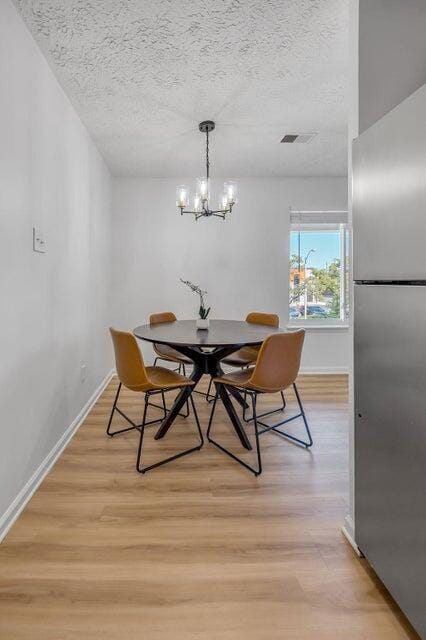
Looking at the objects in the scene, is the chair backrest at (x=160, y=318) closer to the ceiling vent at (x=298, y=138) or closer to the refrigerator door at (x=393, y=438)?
the ceiling vent at (x=298, y=138)

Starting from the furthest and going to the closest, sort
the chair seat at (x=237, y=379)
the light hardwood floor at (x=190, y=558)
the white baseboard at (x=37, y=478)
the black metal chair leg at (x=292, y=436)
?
1. the black metal chair leg at (x=292, y=436)
2. the chair seat at (x=237, y=379)
3. the white baseboard at (x=37, y=478)
4. the light hardwood floor at (x=190, y=558)

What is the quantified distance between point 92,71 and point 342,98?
174 centimetres

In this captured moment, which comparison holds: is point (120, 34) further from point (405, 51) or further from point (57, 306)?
point (57, 306)

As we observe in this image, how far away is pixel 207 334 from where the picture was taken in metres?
2.57

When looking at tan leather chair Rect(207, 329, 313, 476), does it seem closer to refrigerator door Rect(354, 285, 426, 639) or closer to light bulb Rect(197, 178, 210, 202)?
refrigerator door Rect(354, 285, 426, 639)

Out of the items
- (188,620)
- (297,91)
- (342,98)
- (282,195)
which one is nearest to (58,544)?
(188,620)

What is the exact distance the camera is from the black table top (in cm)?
224

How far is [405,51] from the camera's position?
4.51ft

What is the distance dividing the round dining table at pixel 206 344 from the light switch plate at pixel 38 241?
0.84 meters

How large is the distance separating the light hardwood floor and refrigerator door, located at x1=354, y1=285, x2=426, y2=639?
0.67 ft

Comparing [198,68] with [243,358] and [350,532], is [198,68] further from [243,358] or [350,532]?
[350,532]

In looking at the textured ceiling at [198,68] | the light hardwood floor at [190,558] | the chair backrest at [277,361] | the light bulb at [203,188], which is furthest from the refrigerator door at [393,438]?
the light bulb at [203,188]

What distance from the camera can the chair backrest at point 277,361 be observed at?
82.7 inches

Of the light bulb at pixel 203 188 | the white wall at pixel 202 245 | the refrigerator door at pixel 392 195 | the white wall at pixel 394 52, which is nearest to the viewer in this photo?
the refrigerator door at pixel 392 195
